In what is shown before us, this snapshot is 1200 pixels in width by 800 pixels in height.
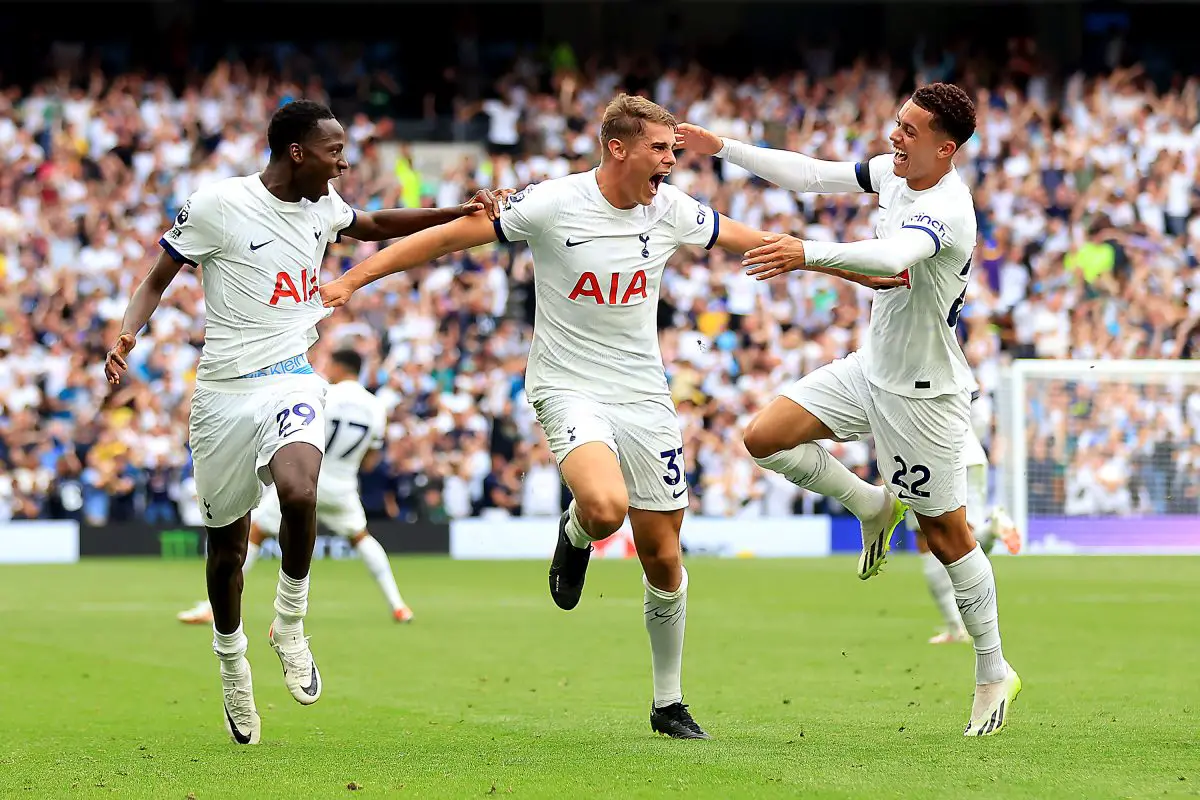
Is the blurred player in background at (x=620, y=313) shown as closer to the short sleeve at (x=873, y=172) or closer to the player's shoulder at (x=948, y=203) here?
the player's shoulder at (x=948, y=203)

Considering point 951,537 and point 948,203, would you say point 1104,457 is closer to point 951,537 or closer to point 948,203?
point 951,537

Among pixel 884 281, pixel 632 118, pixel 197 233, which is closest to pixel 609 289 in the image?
pixel 632 118

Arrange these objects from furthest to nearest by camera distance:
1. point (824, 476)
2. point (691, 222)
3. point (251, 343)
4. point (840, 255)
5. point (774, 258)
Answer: point (824, 476)
point (691, 222)
point (251, 343)
point (840, 255)
point (774, 258)

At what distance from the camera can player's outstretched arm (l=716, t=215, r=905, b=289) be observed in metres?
7.54

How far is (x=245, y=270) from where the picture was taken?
8.09m

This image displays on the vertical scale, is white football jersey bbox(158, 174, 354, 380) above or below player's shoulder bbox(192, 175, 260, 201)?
below

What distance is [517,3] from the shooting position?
3177 cm

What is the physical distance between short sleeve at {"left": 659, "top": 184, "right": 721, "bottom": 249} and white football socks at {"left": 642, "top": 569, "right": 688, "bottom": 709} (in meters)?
1.67

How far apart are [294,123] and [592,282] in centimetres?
162

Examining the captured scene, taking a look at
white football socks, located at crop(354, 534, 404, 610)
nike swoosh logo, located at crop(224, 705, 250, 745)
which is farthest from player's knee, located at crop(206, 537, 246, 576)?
white football socks, located at crop(354, 534, 404, 610)

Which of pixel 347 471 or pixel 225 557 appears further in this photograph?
pixel 347 471

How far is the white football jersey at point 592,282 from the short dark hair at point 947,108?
49.6 inches

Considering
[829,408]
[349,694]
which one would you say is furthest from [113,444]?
[829,408]

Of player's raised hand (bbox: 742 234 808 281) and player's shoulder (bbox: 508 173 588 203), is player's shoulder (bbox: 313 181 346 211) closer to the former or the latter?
player's shoulder (bbox: 508 173 588 203)
